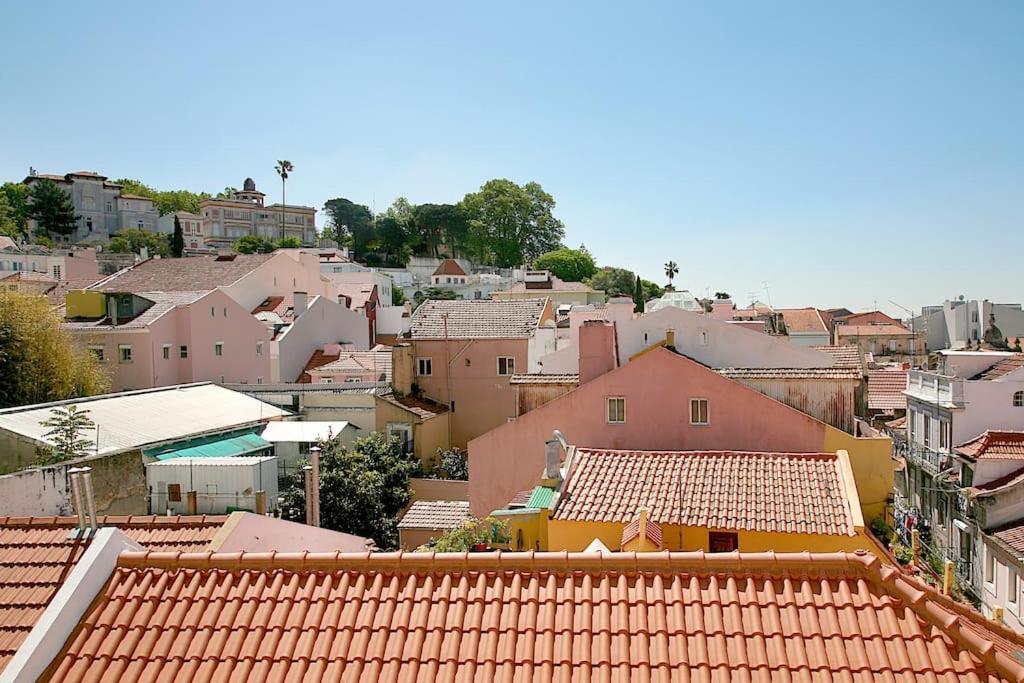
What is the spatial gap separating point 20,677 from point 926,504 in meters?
30.9

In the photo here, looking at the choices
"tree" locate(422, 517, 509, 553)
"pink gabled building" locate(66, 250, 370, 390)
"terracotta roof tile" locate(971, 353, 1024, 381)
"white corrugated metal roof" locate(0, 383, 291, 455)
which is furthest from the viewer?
"pink gabled building" locate(66, 250, 370, 390)

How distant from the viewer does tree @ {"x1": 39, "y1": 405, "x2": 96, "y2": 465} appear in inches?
742

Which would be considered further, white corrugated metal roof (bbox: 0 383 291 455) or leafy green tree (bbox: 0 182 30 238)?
leafy green tree (bbox: 0 182 30 238)

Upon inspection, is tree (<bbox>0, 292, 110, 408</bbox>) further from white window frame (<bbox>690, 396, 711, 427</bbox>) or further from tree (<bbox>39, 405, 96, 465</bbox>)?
white window frame (<bbox>690, 396, 711, 427</bbox>)

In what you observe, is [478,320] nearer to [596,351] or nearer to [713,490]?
[596,351]

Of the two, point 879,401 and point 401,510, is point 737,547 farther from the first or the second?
point 879,401

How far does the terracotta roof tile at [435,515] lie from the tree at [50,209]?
92.9 m

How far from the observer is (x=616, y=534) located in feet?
46.9

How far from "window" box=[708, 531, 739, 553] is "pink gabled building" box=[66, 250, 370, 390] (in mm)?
29913

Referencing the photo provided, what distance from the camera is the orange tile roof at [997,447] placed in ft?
83.0

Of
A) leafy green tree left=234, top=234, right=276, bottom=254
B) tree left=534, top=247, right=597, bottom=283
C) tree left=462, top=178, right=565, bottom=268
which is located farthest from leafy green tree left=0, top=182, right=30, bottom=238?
tree left=534, top=247, right=597, bottom=283

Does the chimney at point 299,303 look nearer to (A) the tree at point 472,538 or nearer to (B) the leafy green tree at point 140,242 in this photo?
(A) the tree at point 472,538

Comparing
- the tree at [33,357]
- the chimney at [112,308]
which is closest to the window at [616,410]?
the tree at [33,357]

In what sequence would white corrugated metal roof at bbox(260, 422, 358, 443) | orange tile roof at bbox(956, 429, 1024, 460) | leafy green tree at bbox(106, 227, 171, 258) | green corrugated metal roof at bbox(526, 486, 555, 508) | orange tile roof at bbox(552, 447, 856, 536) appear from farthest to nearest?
leafy green tree at bbox(106, 227, 171, 258) < white corrugated metal roof at bbox(260, 422, 358, 443) < orange tile roof at bbox(956, 429, 1024, 460) < green corrugated metal roof at bbox(526, 486, 555, 508) < orange tile roof at bbox(552, 447, 856, 536)
